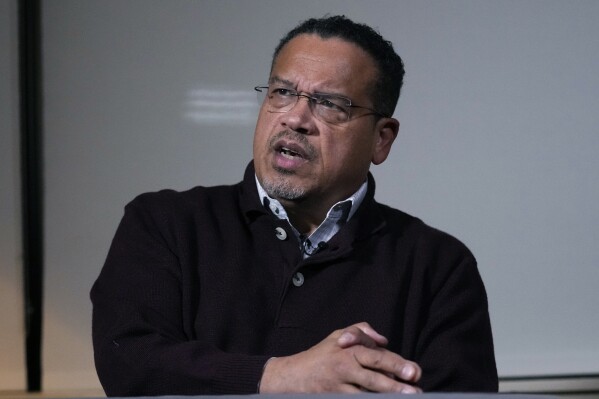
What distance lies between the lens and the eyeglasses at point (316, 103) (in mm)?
1685

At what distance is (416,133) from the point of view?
Result: 328cm

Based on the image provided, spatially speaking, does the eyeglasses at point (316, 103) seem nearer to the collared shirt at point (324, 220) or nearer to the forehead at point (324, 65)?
the forehead at point (324, 65)

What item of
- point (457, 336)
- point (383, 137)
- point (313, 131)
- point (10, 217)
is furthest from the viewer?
point (10, 217)

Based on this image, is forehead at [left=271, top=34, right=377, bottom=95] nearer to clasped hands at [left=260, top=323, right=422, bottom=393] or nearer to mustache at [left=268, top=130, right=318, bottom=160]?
mustache at [left=268, top=130, right=318, bottom=160]

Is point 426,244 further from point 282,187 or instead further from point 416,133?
point 416,133

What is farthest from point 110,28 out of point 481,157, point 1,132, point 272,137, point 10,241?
point 272,137

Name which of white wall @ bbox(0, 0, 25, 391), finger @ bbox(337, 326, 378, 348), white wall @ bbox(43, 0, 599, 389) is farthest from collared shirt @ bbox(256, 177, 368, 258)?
white wall @ bbox(0, 0, 25, 391)

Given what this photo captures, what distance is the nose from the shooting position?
166 centimetres

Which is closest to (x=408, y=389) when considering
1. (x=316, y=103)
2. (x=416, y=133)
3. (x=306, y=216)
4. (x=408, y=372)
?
(x=408, y=372)

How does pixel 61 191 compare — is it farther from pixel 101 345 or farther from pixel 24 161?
pixel 101 345

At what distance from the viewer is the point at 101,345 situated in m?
1.49

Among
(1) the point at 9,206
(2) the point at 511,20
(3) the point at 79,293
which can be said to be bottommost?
(3) the point at 79,293

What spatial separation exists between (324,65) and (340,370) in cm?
61

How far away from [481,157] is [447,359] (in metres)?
1.89
